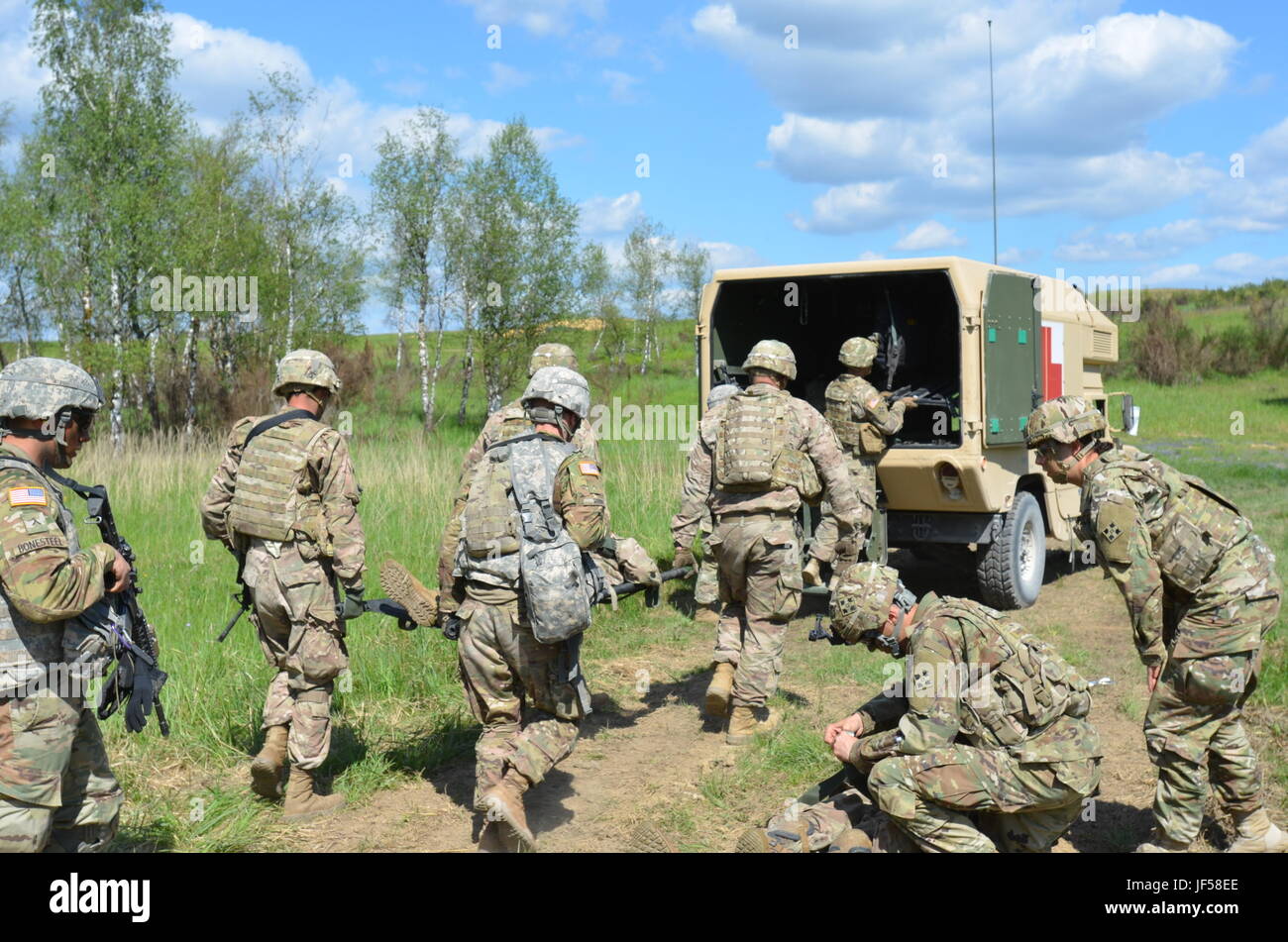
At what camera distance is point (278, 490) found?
4.15 m

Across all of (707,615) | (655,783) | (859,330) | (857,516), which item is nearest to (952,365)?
(859,330)

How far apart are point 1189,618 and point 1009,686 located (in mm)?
838

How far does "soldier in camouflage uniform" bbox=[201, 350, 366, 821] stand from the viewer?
164 inches

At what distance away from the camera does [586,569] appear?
396 centimetres

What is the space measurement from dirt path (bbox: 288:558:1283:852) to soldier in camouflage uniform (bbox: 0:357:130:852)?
4.18 feet

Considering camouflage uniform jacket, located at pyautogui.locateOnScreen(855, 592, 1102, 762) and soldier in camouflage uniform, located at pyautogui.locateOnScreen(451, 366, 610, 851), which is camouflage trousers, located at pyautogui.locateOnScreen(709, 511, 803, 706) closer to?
soldier in camouflage uniform, located at pyautogui.locateOnScreen(451, 366, 610, 851)

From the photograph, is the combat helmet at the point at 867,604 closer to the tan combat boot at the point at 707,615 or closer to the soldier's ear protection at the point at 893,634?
the soldier's ear protection at the point at 893,634

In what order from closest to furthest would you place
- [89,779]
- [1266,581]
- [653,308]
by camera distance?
[89,779] → [1266,581] → [653,308]

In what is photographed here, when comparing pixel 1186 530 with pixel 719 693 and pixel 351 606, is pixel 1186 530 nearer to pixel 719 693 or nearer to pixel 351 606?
pixel 719 693

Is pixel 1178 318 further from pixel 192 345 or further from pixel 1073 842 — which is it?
pixel 1073 842

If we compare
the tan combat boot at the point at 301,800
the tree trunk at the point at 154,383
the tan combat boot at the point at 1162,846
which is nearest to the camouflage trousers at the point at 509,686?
the tan combat boot at the point at 301,800

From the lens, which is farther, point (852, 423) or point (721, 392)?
point (721, 392)

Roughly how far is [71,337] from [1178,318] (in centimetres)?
2976

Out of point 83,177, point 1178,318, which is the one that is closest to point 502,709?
point 83,177
